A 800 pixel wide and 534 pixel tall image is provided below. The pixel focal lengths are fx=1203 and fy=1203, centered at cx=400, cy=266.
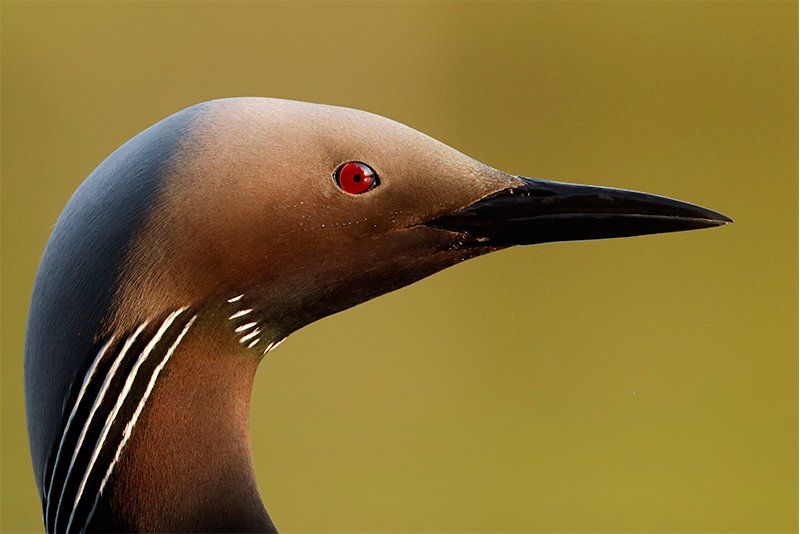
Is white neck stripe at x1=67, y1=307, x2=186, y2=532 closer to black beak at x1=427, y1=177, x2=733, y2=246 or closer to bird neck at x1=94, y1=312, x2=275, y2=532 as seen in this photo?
bird neck at x1=94, y1=312, x2=275, y2=532

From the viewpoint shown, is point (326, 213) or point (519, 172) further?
point (519, 172)

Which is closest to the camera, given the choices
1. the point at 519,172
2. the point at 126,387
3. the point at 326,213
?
the point at 126,387

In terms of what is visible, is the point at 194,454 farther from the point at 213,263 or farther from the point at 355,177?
the point at 355,177

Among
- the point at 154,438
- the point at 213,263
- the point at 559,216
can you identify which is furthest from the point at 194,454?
the point at 559,216

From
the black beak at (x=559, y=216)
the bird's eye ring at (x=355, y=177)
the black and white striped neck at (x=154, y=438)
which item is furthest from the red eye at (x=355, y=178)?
the black and white striped neck at (x=154, y=438)

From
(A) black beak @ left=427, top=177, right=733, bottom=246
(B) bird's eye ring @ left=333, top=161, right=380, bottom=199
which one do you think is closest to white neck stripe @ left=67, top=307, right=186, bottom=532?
(B) bird's eye ring @ left=333, top=161, right=380, bottom=199

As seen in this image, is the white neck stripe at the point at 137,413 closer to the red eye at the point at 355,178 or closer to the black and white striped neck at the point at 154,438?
the black and white striped neck at the point at 154,438
